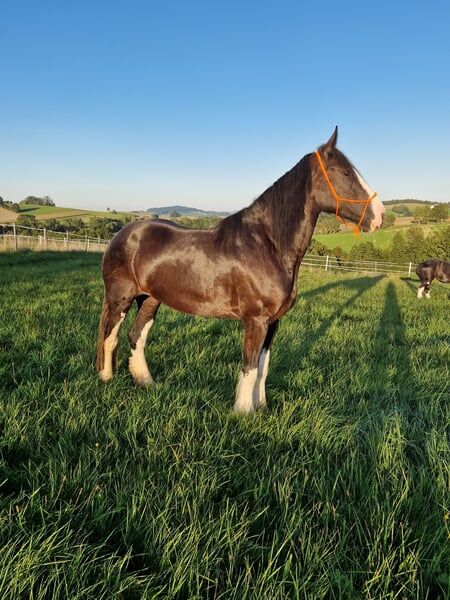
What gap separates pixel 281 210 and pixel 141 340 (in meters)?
2.10

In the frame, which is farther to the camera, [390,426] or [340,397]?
[340,397]

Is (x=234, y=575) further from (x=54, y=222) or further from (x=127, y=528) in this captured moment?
(x=54, y=222)

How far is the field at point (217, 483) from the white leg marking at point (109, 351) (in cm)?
13

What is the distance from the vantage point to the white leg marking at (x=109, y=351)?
3.75m

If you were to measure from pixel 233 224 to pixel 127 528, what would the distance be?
2.53 metres

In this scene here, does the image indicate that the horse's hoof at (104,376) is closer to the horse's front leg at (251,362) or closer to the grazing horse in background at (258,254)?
the grazing horse in background at (258,254)

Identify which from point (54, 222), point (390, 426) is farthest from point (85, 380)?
point (54, 222)

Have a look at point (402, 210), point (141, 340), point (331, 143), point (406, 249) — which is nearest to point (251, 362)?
point (141, 340)

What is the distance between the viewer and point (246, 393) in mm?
3145

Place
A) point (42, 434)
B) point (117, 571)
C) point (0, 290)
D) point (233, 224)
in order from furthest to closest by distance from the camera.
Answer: point (0, 290) < point (233, 224) < point (42, 434) < point (117, 571)

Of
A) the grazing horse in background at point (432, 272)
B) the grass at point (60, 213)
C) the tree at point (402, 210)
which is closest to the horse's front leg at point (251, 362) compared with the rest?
the grazing horse in background at point (432, 272)

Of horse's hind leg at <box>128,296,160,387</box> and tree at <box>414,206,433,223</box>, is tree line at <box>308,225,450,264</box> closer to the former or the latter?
tree at <box>414,206,433,223</box>

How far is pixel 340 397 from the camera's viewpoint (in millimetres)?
3521

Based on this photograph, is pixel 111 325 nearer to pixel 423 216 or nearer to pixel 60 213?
pixel 60 213
